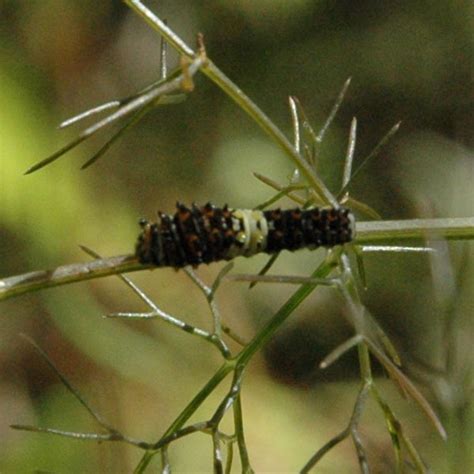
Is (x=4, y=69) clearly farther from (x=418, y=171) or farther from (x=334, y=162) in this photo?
(x=418, y=171)

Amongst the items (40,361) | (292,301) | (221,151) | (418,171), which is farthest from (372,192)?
(292,301)

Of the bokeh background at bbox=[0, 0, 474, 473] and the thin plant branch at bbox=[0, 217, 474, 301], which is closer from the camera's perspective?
the thin plant branch at bbox=[0, 217, 474, 301]

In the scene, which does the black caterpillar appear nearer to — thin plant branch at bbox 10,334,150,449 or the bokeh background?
thin plant branch at bbox 10,334,150,449

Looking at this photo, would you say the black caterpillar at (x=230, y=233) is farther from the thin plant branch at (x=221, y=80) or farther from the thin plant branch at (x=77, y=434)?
the thin plant branch at (x=77, y=434)

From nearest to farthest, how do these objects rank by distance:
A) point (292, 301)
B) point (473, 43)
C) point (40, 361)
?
point (292, 301), point (40, 361), point (473, 43)

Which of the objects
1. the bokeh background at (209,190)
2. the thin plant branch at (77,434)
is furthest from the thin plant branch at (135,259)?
the bokeh background at (209,190)

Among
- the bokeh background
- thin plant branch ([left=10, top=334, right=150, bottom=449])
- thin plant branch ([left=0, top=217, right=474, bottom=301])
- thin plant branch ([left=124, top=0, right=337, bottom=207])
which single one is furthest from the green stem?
the bokeh background

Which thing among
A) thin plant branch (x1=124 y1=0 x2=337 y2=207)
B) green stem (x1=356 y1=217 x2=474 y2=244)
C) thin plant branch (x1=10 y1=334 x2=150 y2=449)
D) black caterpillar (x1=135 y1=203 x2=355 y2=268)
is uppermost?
thin plant branch (x1=124 y1=0 x2=337 y2=207)
